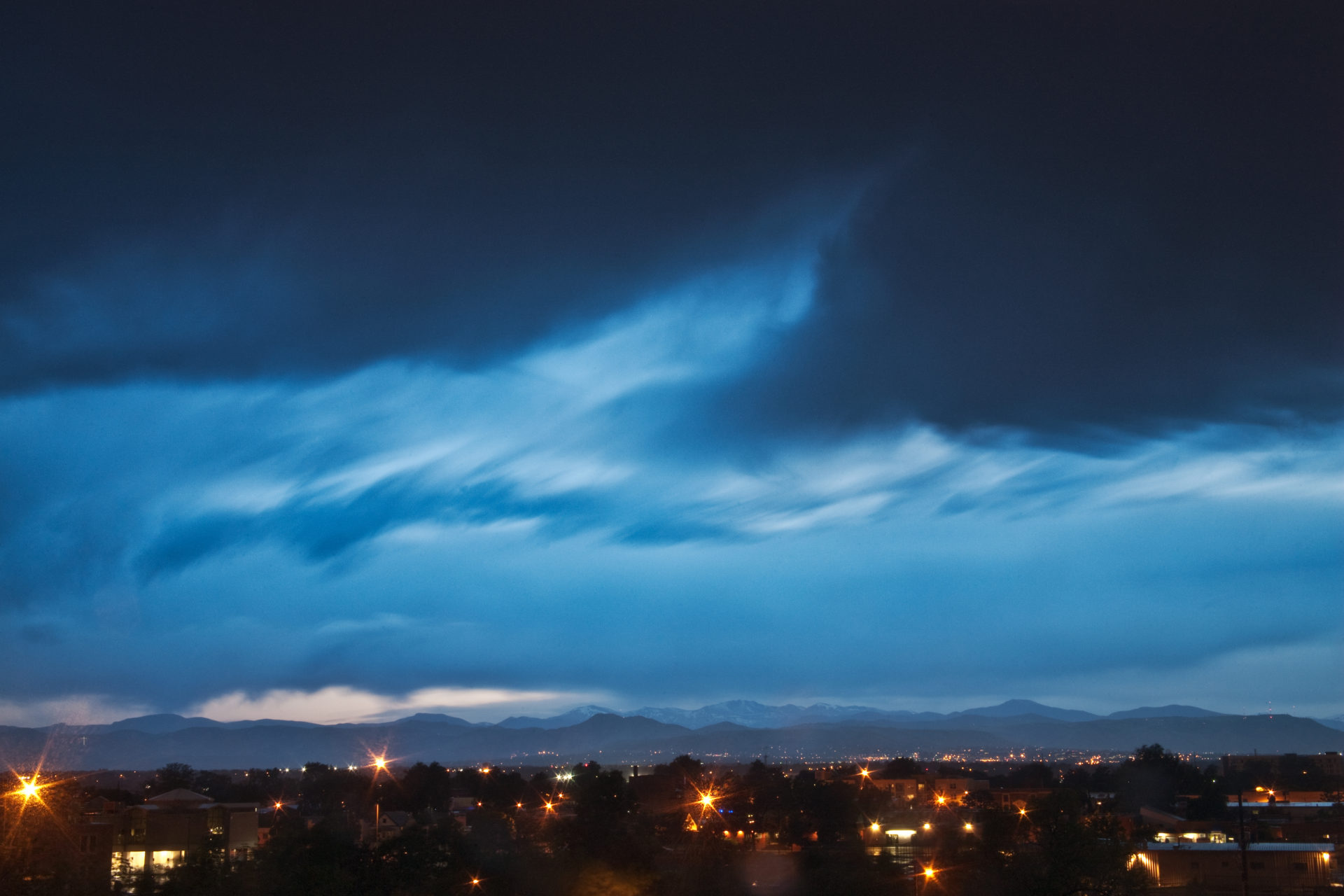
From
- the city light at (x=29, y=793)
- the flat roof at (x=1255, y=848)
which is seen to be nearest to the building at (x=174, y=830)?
the city light at (x=29, y=793)

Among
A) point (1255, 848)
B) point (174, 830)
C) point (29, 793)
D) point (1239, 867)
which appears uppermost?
point (29, 793)

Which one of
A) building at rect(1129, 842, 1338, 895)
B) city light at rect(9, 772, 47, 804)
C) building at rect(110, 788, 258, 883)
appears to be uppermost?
city light at rect(9, 772, 47, 804)

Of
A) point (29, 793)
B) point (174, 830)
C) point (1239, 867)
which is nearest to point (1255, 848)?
point (1239, 867)

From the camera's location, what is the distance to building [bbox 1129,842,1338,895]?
43.4m

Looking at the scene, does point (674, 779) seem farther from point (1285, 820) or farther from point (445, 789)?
point (1285, 820)

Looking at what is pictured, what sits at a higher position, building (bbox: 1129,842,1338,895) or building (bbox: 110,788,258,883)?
building (bbox: 110,788,258,883)

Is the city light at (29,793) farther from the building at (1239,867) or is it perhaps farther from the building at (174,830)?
the building at (1239,867)

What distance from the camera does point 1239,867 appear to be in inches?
1730

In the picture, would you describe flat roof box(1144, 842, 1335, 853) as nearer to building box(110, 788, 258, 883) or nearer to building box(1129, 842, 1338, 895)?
building box(1129, 842, 1338, 895)

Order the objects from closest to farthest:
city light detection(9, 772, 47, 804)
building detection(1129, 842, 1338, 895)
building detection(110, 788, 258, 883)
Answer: city light detection(9, 772, 47, 804)
building detection(1129, 842, 1338, 895)
building detection(110, 788, 258, 883)

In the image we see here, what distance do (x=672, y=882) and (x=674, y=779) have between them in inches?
2756

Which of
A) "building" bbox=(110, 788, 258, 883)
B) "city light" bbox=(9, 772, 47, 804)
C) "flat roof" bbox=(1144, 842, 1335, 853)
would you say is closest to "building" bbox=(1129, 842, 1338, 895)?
"flat roof" bbox=(1144, 842, 1335, 853)

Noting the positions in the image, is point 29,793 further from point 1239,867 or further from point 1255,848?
point 1255,848

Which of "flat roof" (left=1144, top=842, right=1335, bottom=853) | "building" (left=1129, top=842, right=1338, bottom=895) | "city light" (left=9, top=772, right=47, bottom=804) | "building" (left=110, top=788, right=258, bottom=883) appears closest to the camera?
"city light" (left=9, top=772, right=47, bottom=804)
